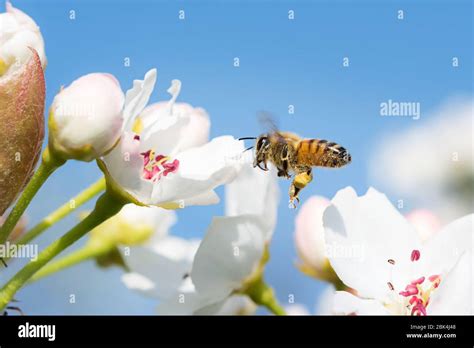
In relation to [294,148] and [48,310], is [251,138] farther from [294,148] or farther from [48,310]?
[48,310]

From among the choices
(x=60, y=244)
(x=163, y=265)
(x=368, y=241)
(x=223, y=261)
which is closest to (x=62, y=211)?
(x=60, y=244)

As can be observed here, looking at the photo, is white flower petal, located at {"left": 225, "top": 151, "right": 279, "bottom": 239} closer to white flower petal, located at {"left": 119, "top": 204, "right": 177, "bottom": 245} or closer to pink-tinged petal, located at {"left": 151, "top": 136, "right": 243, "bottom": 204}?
pink-tinged petal, located at {"left": 151, "top": 136, "right": 243, "bottom": 204}

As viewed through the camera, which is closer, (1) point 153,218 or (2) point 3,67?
(2) point 3,67

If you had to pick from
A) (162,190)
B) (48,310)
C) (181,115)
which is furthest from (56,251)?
(48,310)

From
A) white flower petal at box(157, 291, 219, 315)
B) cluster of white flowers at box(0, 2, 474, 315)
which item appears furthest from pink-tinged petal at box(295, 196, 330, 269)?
white flower petal at box(157, 291, 219, 315)

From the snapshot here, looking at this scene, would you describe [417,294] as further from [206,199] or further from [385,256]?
[206,199]

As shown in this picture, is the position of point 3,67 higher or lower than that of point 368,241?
higher

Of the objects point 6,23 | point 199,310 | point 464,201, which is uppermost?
point 6,23
